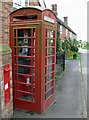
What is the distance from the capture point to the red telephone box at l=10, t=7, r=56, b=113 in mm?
5617

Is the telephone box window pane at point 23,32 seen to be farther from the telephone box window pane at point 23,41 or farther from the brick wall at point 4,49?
the brick wall at point 4,49

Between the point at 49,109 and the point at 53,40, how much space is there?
2.05 metres

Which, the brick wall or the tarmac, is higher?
the brick wall

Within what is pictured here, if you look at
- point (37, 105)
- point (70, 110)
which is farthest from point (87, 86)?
point (37, 105)

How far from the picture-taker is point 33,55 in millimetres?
5934

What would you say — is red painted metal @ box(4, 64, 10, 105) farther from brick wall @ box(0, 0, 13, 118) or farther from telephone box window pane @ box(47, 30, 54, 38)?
telephone box window pane @ box(47, 30, 54, 38)

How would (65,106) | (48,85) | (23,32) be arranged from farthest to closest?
(65,106) → (48,85) → (23,32)

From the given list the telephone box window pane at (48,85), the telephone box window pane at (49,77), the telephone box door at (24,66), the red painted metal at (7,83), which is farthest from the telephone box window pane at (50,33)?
the red painted metal at (7,83)

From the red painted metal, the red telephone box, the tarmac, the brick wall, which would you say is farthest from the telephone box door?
the red painted metal

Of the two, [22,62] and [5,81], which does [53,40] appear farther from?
[5,81]

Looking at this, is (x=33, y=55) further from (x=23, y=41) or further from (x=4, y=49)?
(x=4, y=49)

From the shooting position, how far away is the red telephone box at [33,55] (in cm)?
562

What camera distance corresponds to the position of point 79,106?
6.76 m

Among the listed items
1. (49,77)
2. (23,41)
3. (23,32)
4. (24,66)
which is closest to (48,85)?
(49,77)
